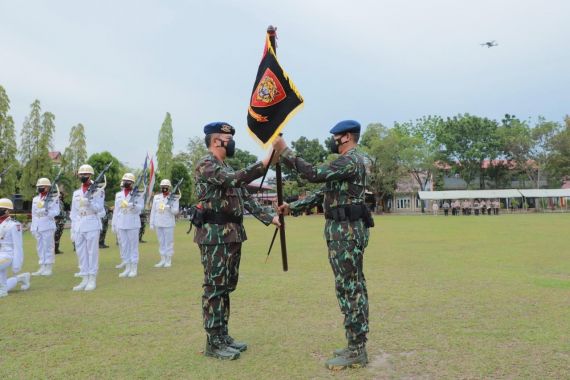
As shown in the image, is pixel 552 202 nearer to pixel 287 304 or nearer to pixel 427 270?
pixel 427 270

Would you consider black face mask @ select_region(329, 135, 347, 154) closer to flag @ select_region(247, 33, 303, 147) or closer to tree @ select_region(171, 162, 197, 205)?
flag @ select_region(247, 33, 303, 147)

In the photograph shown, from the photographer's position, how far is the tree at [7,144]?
30.0 m

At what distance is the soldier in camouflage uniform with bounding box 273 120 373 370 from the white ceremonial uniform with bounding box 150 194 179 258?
762cm

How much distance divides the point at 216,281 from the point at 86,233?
15.6 feet

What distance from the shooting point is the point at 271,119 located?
4.54 m

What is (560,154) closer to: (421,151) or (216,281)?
(421,151)

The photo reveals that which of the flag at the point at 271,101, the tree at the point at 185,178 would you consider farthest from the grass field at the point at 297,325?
the tree at the point at 185,178

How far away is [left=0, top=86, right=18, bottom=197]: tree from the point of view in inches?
1182

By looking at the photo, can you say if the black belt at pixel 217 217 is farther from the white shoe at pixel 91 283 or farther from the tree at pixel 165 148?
the tree at pixel 165 148

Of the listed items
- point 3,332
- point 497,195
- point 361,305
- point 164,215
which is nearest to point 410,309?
point 361,305

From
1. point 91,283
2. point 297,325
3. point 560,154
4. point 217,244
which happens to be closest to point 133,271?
point 91,283

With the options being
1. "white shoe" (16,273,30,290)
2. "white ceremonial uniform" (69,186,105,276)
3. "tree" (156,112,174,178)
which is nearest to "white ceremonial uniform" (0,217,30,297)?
"white shoe" (16,273,30,290)

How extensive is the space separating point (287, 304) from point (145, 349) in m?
2.44

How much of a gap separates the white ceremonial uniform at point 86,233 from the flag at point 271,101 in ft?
16.9
